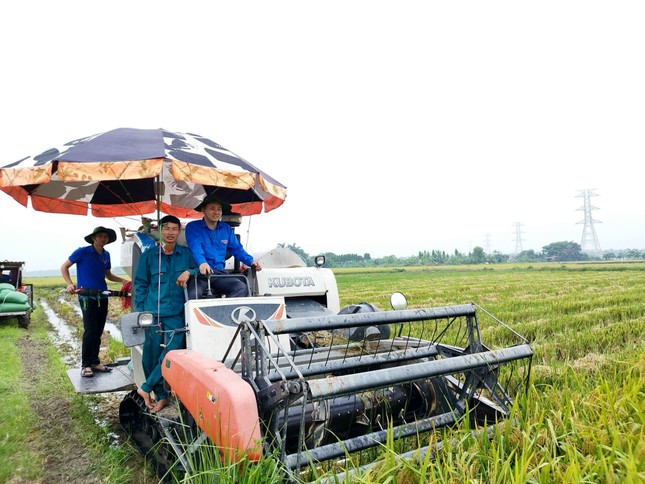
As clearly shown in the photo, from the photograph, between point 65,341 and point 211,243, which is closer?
point 211,243

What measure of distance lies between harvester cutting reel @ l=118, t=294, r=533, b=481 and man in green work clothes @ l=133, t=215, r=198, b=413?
59 centimetres

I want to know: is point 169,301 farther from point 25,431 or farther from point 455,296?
point 455,296

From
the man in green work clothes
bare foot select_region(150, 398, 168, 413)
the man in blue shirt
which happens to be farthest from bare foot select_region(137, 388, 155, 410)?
the man in blue shirt

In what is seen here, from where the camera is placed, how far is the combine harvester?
2230 mm

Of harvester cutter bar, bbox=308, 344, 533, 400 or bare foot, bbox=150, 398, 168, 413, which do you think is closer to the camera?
harvester cutter bar, bbox=308, 344, 533, 400

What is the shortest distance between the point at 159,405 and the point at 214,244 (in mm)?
1470

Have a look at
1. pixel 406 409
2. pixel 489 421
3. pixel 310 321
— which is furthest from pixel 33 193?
pixel 489 421

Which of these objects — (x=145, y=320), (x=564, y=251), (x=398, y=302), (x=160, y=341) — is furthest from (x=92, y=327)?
(x=564, y=251)

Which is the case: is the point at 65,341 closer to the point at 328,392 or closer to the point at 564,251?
the point at 328,392

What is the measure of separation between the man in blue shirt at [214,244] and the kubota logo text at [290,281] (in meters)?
0.44

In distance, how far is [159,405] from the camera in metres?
3.40

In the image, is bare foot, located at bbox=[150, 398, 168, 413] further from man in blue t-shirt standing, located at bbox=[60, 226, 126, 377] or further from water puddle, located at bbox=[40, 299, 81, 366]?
water puddle, located at bbox=[40, 299, 81, 366]

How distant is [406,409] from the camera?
348cm

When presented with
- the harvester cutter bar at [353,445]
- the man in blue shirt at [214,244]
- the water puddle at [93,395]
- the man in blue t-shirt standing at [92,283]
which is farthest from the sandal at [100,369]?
the harvester cutter bar at [353,445]
